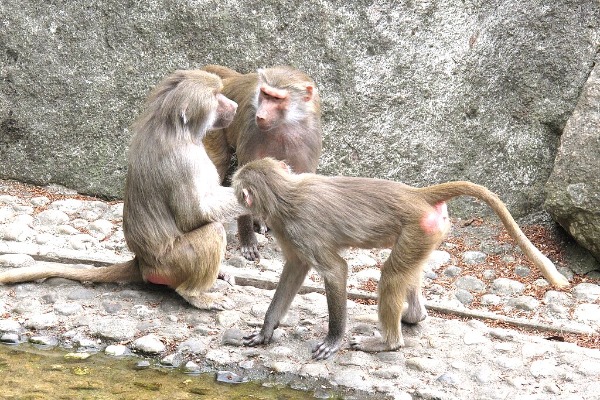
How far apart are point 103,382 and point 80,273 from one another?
4.37ft

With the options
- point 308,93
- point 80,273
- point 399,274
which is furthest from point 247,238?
point 399,274

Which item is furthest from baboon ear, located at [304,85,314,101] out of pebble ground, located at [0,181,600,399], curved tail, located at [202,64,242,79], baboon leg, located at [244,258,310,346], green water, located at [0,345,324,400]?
green water, located at [0,345,324,400]

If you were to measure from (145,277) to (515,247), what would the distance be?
3022 millimetres

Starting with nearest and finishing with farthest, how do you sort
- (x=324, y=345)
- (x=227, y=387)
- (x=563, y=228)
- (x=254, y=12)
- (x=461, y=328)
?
(x=227, y=387) < (x=324, y=345) < (x=461, y=328) < (x=563, y=228) < (x=254, y=12)

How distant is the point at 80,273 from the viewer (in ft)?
21.0

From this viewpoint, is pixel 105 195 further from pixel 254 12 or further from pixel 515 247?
pixel 515 247

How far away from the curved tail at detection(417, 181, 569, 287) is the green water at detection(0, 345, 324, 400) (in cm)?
140

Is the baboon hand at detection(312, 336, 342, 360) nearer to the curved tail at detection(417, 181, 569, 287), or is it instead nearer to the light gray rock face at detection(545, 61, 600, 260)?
the curved tail at detection(417, 181, 569, 287)

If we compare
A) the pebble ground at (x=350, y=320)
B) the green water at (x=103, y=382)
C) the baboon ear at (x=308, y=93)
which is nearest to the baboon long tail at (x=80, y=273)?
the pebble ground at (x=350, y=320)

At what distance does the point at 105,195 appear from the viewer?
8.30 meters

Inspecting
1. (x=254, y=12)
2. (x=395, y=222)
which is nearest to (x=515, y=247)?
(x=395, y=222)

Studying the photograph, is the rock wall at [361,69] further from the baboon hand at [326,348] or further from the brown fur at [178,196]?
the baboon hand at [326,348]

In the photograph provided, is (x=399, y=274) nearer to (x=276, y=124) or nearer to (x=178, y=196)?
(x=178, y=196)

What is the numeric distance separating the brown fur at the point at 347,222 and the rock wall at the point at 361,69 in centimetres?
244
